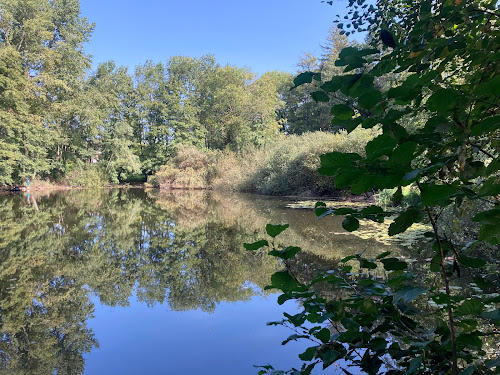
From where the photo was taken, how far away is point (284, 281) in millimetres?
783

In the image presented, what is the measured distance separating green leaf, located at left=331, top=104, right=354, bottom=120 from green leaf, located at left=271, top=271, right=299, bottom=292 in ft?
1.34

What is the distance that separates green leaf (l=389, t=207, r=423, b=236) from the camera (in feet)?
2.07

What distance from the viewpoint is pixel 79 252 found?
5.79 metres

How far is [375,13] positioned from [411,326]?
2.84m

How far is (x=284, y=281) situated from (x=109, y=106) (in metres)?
30.2

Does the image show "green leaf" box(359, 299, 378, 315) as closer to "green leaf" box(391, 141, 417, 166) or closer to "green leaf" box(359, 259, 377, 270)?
"green leaf" box(359, 259, 377, 270)

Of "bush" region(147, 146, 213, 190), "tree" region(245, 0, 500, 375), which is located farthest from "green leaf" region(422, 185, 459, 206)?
"bush" region(147, 146, 213, 190)

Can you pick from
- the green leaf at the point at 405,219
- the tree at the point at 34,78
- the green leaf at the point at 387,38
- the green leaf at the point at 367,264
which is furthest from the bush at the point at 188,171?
the green leaf at the point at 405,219

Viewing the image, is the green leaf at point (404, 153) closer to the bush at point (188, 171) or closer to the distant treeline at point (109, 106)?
the distant treeline at point (109, 106)

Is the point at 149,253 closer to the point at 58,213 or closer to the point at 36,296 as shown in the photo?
the point at 36,296

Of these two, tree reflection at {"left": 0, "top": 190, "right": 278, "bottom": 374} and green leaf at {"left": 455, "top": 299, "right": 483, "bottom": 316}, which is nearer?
green leaf at {"left": 455, "top": 299, "right": 483, "bottom": 316}

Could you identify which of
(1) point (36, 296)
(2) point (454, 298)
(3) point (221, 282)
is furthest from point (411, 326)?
(1) point (36, 296)

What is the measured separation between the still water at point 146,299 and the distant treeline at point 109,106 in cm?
1554

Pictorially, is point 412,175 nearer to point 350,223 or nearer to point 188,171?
point 350,223
